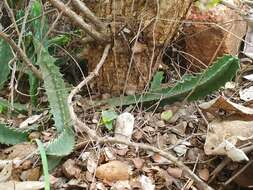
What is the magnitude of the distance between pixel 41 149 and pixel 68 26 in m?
0.88

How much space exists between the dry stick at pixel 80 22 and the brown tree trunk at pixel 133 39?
40 mm

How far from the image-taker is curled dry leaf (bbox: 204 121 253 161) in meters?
1.45

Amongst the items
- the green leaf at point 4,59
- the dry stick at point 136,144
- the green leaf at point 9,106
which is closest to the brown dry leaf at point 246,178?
the dry stick at point 136,144

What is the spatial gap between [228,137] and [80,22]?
616mm

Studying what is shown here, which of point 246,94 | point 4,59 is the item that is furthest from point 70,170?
point 246,94

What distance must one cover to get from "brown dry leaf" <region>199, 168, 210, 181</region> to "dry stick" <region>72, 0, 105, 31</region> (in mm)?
595

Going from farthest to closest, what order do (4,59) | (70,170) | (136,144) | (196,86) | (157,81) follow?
(4,59), (157,81), (196,86), (70,170), (136,144)

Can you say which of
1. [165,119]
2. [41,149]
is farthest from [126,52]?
[41,149]

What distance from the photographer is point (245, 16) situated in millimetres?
1865

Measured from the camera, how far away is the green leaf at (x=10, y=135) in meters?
1.64

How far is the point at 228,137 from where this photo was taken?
1.53 m

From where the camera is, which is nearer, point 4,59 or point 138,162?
point 138,162

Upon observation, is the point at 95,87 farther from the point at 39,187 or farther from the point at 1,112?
the point at 39,187

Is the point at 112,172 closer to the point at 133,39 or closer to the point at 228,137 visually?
the point at 228,137
